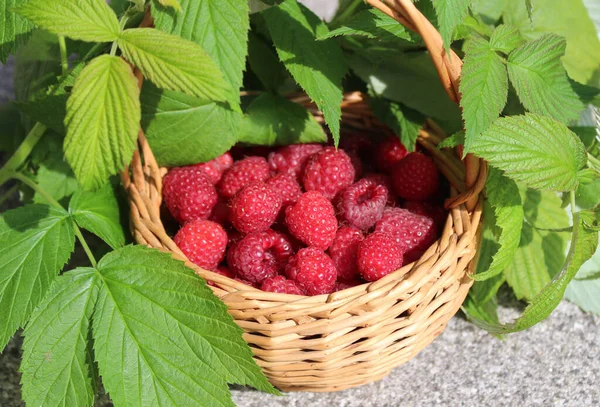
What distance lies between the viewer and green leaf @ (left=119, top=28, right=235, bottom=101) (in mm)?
782

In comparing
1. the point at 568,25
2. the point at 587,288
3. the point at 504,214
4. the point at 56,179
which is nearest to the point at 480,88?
the point at 504,214

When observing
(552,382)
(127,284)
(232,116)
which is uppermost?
(232,116)

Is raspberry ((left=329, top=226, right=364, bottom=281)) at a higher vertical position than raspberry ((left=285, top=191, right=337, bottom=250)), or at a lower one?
lower

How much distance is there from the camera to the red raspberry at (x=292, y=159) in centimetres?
116

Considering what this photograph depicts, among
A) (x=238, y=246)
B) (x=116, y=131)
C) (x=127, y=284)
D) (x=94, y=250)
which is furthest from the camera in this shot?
(x=94, y=250)

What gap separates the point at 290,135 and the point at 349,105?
5.4 inches

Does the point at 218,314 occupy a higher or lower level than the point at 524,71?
lower

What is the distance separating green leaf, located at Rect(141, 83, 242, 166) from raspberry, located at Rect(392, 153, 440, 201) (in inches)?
10.9

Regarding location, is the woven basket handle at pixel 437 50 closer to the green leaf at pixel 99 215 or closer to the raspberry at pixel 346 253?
the raspberry at pixel 346 253

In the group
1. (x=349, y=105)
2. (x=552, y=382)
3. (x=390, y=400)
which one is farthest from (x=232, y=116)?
(x=552, y=382)

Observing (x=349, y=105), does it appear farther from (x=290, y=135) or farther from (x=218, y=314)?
(x=218, y=314)

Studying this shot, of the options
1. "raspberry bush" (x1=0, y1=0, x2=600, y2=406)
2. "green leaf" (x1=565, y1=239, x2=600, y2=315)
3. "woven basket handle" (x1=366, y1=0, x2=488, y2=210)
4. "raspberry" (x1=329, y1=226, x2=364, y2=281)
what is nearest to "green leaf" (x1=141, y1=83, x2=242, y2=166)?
"raspberry bush" (x1=0, y1=0, x2=600, y2=406)

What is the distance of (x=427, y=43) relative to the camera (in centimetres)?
85

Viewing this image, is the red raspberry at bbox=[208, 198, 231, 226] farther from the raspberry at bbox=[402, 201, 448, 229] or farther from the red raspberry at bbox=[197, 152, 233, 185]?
the raspberry at bbox=[402, 201, 448, 229]
